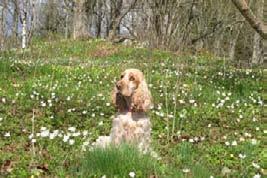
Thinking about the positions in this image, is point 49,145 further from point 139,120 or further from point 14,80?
point 14,80

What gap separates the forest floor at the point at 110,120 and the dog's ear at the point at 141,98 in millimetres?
644


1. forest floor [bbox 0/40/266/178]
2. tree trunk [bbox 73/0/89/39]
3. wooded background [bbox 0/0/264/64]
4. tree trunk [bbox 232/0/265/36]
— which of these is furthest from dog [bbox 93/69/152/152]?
tree trunk [bbox 73/0/89/39]

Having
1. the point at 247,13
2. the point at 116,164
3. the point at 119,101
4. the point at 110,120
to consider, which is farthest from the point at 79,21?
the point at 116,164

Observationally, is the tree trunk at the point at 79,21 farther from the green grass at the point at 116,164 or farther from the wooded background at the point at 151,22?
the green grass at the point at 116,164

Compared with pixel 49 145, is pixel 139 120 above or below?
above

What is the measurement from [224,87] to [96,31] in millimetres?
46854

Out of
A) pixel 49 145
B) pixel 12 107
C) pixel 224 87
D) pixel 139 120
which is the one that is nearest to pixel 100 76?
pixel 224 87

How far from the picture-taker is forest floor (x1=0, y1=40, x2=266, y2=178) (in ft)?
20.0

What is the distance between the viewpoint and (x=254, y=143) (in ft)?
24.5

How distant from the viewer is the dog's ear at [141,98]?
6191 mm

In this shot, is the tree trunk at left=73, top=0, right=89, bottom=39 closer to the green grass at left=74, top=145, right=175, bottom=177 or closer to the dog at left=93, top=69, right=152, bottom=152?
the dog at left=93, top=69, right=152, bottom=152

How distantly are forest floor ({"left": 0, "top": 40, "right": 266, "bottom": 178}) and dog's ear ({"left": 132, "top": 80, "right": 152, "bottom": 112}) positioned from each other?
644 millimetres

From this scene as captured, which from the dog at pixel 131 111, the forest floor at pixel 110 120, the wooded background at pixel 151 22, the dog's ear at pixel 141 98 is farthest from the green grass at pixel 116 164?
the wooded background at pixel 151 22

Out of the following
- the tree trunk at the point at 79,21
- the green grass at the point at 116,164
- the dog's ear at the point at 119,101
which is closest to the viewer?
the green grass at the point at 116,164
